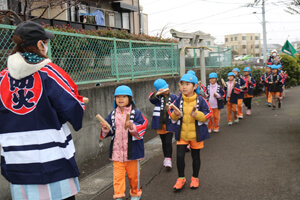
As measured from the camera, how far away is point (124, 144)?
4.00 meters

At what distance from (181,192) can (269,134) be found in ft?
13.7

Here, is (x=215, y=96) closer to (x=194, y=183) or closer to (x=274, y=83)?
(x=194, y=183)

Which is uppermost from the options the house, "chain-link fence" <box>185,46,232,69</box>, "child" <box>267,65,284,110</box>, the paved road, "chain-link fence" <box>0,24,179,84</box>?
the house

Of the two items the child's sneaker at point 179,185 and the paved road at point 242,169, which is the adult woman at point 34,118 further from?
the child's sneaker at point 179,185

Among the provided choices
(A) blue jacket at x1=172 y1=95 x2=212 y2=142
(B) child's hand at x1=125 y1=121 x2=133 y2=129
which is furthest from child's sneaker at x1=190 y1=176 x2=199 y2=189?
(B) child's hand at x1=125 y1=121 x2=133 y2=129

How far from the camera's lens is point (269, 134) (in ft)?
25.0

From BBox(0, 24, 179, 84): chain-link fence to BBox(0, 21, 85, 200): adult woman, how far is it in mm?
2507

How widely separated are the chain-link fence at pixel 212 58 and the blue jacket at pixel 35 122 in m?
11.3

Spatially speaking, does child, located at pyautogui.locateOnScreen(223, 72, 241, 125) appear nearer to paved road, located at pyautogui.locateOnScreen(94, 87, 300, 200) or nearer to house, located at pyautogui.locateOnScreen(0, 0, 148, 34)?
paved road, located at pyautogui.locateOnScreen(94, 87, 300, 200)

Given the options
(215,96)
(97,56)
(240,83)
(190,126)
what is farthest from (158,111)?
(240,83)

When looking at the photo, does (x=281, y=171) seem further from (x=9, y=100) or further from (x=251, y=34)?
(x=251, y=34)

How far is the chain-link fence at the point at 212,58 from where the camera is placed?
543 inches

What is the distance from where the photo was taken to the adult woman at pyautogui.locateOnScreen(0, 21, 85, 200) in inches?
88.4

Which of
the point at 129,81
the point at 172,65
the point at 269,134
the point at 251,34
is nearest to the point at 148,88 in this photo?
the point at 129,81
